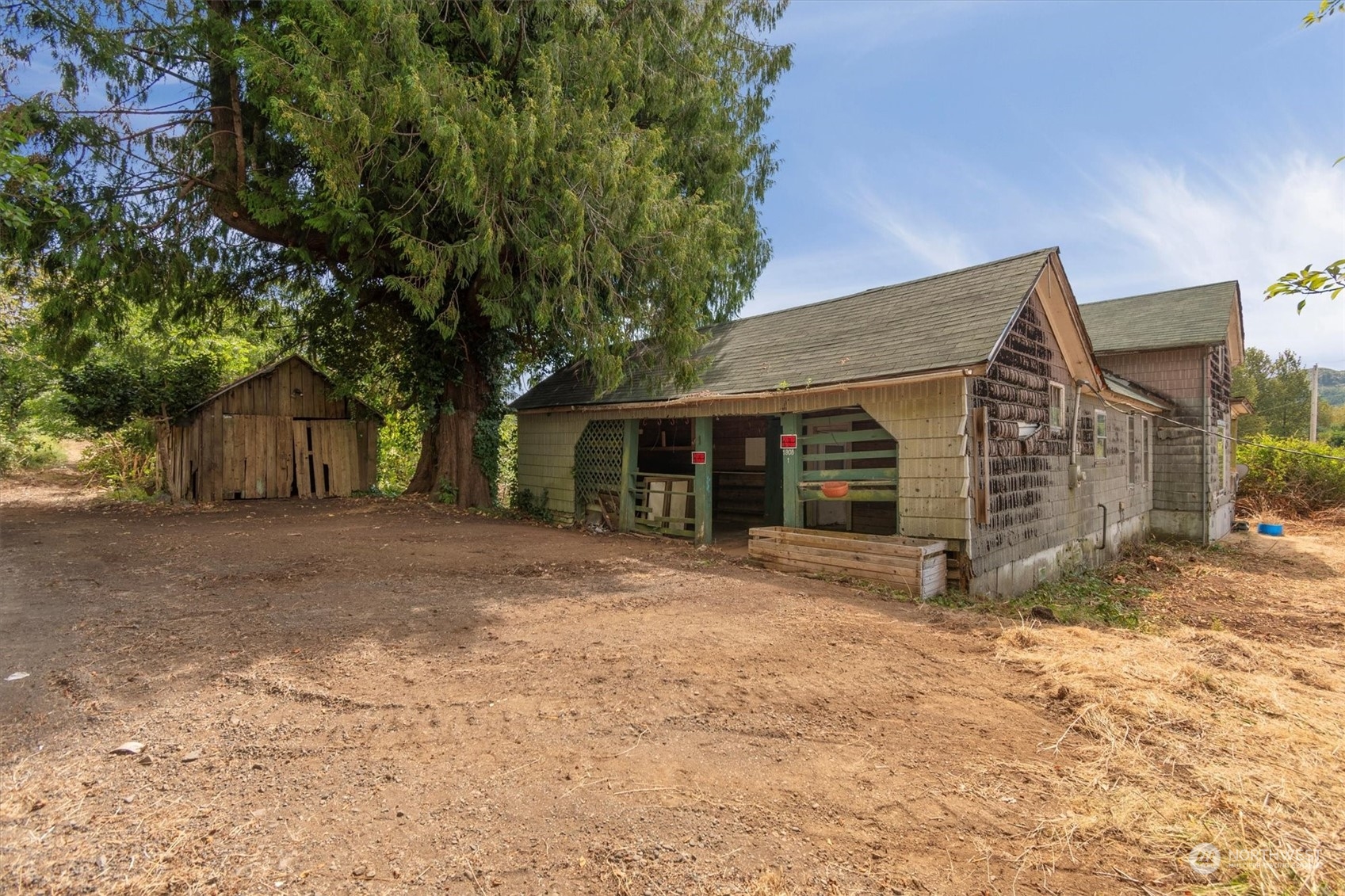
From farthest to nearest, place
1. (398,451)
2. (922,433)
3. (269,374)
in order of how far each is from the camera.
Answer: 1. (398,451)
2. (269,374)
3. (922,433)

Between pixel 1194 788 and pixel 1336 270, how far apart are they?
91.2 inches

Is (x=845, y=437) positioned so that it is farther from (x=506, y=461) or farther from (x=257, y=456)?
(x=506, y=461)

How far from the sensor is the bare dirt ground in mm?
2369

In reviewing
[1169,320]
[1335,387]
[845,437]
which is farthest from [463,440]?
[1335,387]

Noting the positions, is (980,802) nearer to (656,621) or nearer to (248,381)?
(656,621)

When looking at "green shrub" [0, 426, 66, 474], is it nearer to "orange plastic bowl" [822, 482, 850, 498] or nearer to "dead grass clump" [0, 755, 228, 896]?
"dead grass clump" [0, 755, 228, 896]

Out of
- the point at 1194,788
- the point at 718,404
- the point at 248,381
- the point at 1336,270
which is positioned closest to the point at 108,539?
the point at 248,381

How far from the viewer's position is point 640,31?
36.3 ft

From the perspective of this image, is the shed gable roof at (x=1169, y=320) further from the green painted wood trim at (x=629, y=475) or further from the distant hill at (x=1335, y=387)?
the distant hill at (x=1335, y=387)

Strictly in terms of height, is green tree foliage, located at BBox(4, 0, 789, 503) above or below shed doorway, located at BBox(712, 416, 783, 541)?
above

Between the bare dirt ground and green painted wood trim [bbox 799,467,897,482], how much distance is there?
7.48ft

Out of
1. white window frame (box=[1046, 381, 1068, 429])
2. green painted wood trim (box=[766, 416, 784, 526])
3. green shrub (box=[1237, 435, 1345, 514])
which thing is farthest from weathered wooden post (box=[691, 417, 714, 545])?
green shrub (box=[1237, 435, 1345, 514])

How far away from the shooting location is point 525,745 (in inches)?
130

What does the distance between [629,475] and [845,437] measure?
14.8 ft
